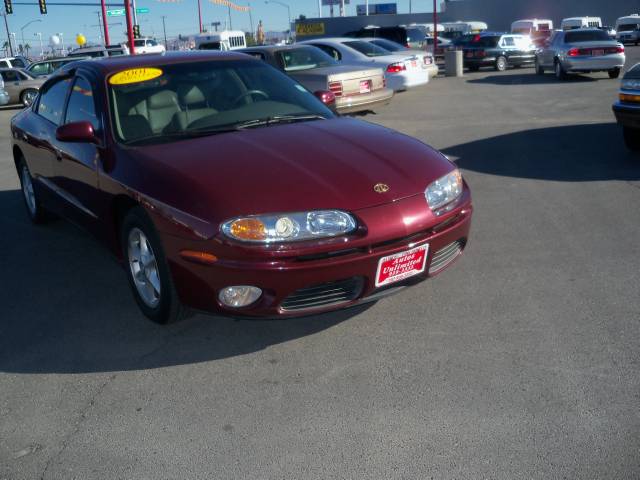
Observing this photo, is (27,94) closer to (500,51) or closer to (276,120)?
(500,51)

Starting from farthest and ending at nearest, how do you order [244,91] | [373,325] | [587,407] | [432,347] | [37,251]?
[37,251], [244,91], [373,325], [432,347], [587,407]

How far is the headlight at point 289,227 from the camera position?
129 inches

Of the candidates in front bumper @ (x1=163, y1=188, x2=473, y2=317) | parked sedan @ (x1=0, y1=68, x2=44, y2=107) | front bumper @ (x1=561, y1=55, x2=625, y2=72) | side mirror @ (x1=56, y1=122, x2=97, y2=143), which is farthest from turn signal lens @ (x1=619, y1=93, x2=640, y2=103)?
parked sedan @ (x1=0, y1=68, x2=44, y2=107)

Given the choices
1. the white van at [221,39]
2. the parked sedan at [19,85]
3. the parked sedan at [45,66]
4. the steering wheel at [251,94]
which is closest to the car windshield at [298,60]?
the steering wheel at [251,94]

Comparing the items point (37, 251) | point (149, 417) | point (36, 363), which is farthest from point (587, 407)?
point (37, 251)

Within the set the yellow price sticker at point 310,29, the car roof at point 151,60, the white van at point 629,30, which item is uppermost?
the yellow price sticker at point 310,29

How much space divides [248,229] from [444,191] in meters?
1.23

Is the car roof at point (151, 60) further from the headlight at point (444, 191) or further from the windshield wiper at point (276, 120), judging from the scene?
the headlight at point (444, 191)

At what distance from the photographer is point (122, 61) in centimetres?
488

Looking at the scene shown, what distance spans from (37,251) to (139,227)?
237 cm

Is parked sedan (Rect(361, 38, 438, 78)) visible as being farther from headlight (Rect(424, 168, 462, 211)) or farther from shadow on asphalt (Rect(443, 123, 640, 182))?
headlight (Rect(424, 168, 462, 211))

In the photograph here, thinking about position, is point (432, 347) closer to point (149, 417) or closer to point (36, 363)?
point (149, 417)

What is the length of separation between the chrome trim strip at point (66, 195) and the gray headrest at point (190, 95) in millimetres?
999

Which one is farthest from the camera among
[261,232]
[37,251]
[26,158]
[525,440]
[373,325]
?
[26,158]
